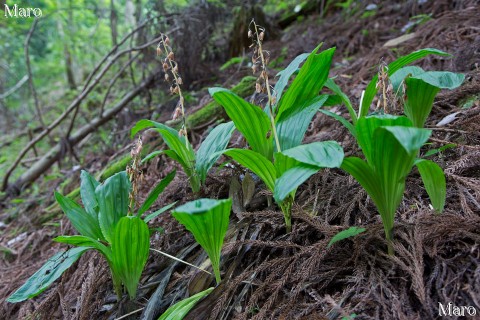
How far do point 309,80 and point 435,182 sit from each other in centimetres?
70

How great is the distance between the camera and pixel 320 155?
47.6 inches

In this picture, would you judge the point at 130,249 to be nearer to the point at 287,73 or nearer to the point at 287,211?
the point at 287,211

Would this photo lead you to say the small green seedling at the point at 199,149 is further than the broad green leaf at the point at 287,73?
Yes

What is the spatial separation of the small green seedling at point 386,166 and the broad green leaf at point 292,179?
0.55 feet

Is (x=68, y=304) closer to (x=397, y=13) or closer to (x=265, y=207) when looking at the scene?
(x=265, y=207)

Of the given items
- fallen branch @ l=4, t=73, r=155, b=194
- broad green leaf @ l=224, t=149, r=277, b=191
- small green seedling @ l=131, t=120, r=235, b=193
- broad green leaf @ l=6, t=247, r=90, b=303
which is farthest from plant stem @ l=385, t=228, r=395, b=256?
fallen branch @ l=4, t=73, r=155, b=194

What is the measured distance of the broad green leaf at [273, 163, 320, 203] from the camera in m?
1.18

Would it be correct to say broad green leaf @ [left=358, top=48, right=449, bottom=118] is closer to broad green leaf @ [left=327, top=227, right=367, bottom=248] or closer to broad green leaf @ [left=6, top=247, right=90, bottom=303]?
broad green leaf @ [left=327, top=227, right=367, bottom=248]

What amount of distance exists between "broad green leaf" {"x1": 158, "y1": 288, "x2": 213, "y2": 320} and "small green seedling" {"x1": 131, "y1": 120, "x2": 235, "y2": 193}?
64 cm

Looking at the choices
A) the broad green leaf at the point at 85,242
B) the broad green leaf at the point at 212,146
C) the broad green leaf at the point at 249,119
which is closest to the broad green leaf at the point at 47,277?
the broad green leaf at the point at 85,242

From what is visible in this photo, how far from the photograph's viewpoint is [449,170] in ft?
5.53

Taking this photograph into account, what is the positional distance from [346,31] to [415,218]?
12.1ft

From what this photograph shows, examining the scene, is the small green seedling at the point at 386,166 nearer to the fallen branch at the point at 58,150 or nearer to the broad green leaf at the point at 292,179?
the broad green leaf at the point at 292,179

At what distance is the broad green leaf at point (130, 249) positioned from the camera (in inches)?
61.3
